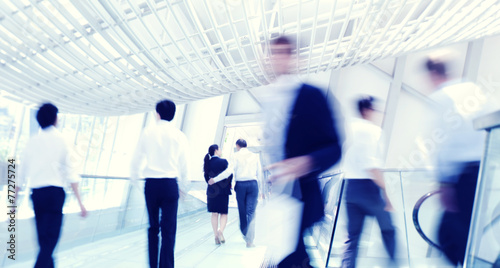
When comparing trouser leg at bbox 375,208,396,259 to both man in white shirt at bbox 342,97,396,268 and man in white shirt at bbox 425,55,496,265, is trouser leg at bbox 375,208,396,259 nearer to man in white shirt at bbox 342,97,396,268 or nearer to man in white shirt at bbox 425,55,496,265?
man in white shirt at bbox 342,97,396,268

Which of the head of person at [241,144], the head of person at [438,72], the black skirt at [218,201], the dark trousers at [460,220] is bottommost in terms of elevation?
the black skirt at [218,201]

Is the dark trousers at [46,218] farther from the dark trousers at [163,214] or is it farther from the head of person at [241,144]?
the head of person at [241,144]

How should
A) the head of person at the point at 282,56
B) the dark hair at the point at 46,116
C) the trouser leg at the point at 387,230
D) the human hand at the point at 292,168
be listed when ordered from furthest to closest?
the dark hair at the point at 46,116, the trouser leg at the point at 387,230, the head of person at the point at 282,56, the human hand at the point at 292,168

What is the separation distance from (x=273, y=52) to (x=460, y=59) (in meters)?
8.86

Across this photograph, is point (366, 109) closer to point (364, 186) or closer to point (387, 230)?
point (364, 186)

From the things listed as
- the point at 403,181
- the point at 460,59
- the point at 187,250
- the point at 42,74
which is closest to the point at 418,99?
the point at 460,59

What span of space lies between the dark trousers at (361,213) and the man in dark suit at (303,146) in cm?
61

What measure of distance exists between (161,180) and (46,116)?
0.84 metres

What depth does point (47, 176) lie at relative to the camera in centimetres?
195

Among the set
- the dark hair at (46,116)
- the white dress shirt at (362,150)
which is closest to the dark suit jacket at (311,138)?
the white dress shirt at (362,150)

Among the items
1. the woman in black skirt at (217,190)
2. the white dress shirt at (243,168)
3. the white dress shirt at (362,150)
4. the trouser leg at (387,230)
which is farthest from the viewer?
the woman in black skirt at (217,190)

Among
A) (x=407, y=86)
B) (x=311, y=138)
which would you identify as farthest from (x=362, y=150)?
(x=407, y=86)

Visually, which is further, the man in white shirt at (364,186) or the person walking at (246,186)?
the person walking at (246,186)

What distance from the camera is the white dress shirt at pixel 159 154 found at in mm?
2236
